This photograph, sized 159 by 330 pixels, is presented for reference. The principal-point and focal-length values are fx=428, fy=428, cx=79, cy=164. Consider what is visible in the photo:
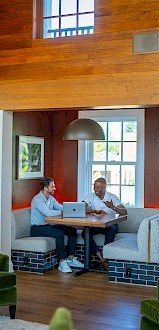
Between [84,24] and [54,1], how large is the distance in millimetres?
557

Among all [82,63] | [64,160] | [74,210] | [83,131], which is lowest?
Result: [74,210]

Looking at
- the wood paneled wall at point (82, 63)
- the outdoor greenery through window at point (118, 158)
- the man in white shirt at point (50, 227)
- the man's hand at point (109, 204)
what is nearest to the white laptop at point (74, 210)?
the man in white shirt at point (50, 227)

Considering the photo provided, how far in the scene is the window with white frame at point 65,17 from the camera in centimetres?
530

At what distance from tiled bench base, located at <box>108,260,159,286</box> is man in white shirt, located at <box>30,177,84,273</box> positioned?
30.1 inches

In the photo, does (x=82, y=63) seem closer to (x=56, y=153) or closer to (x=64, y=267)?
(x=64, y=267)

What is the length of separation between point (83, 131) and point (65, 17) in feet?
4.77

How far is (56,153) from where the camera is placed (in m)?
7.89

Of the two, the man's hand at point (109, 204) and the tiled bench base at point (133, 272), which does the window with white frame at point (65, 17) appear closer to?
the man's hand at point (109, 204)

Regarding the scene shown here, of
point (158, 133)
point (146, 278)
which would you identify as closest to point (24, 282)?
point (146, 278)

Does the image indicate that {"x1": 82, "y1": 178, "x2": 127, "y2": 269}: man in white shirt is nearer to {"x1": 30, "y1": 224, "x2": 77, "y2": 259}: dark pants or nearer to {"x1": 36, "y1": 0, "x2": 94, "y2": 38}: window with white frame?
{"x1": 30, "y1": 224, "x2": 77, "y2": 259}: dark pants

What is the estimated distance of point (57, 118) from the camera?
25.9 feet

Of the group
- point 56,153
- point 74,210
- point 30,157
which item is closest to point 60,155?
point 56,153

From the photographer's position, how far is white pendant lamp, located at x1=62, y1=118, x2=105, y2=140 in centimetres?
553

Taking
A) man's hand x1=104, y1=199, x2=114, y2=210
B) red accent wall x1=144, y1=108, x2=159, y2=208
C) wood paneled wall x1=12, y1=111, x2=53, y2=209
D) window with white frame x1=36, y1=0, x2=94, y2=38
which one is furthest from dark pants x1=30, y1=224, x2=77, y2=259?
window with white frame x1=36, y1=0, x2=94, y2=38
